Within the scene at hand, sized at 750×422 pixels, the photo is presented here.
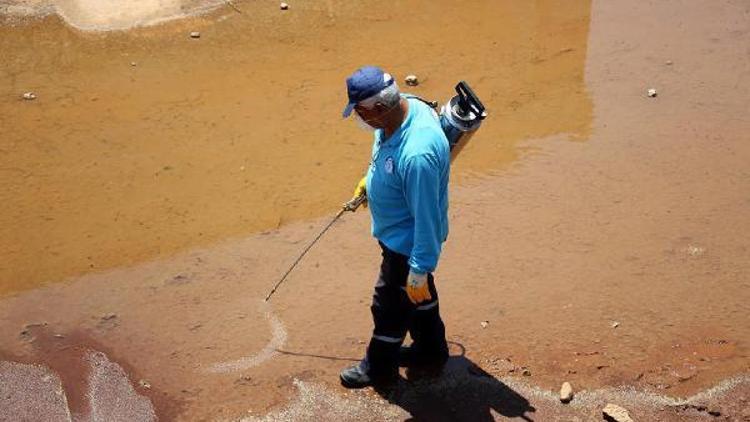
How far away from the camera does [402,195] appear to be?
3.50 meters

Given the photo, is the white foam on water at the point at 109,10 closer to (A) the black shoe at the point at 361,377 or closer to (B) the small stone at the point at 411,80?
(B) the small stone at the point at 411,80

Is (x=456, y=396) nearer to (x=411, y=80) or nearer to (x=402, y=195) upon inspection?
(x=402, y=195)

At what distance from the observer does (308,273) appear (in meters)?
5.05

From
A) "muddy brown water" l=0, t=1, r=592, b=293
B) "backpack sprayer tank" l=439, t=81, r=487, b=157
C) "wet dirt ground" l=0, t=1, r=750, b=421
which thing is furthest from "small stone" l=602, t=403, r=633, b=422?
"muddy brown water" l=0, t=1, r=592, b=293

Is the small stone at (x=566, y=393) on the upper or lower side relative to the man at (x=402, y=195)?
lower

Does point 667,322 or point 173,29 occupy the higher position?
point 173,29

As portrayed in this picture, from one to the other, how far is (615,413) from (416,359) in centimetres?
105

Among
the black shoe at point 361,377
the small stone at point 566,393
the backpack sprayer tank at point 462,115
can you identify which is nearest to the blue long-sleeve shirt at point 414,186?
the backpack sprayer tank at point 462,115

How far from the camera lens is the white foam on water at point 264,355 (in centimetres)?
442

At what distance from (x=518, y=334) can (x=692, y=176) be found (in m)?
2.18

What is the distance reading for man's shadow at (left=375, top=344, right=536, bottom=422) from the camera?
4.07 m

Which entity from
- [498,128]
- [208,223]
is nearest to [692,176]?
[498,128]

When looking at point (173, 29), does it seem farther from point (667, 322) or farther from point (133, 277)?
point (667, 322)

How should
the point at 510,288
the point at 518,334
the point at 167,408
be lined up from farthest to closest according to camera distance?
the point at 510,288 < the point at 518,334 < the point at 167,408
